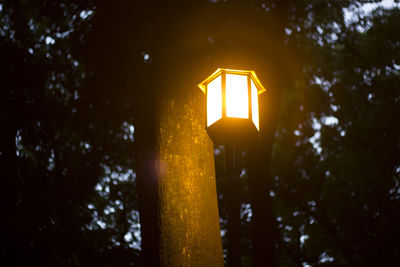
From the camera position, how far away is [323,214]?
56.0 ft

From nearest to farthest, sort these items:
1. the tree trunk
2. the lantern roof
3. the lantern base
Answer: the tree trunk → the lantern base → the lantern roof

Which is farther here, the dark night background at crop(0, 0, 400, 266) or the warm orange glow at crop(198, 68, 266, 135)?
the dark night background at crop(0, 0, 400, 266)

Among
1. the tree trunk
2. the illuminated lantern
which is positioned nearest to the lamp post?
the illuminated lantern

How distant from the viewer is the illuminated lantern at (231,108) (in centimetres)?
382

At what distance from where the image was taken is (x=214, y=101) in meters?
3.96

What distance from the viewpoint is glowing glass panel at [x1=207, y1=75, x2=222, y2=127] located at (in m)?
3.86

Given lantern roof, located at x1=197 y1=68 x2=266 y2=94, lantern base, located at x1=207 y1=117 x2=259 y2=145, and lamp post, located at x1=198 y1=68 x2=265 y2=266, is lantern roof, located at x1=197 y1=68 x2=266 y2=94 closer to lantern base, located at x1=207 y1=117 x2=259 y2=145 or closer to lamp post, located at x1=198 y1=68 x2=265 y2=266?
lamp post, located at x1=198 y1=68 x2=265 y2=266

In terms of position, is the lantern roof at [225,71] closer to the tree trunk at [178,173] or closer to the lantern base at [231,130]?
the tree trunk at [178,173]

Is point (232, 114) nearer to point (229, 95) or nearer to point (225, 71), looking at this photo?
point (229, 95)

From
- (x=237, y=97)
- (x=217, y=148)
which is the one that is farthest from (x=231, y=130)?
(x=217, y=148)

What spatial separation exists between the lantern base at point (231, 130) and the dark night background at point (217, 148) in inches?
24.5

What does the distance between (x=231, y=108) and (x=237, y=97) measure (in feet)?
0.44

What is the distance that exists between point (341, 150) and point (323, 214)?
2.91 metres

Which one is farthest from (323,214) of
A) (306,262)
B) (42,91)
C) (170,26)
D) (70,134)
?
(170,26)
